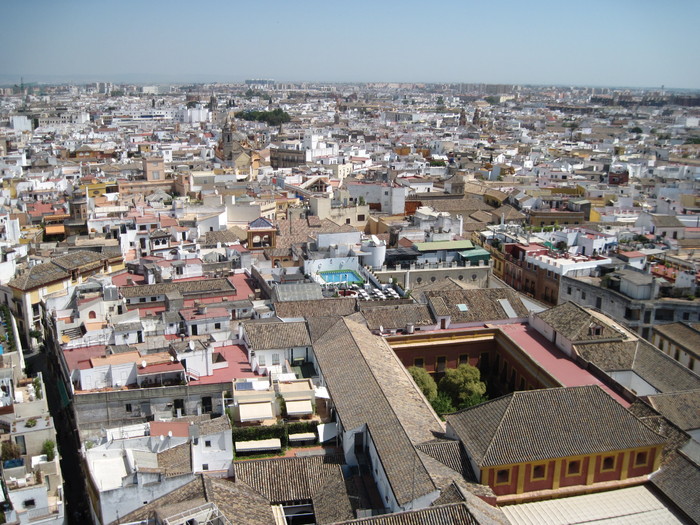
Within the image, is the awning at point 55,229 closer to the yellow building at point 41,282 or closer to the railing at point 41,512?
the yellow building at point 41,282

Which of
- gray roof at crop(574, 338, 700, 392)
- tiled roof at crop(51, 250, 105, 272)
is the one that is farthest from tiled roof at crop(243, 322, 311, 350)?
tiled roof at crop(51, 250, 105, 272)

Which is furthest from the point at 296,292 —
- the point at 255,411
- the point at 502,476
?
the point at 502,476

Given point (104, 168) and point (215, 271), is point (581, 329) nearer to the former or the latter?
point (215, 271)

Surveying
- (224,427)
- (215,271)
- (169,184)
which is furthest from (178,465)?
(169,184)

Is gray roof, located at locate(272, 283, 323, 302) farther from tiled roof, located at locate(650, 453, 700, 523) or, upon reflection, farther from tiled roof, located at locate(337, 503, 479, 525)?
tiled roof, located at locate(650, 453, 700, 523)

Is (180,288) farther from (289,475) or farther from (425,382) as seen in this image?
(289,475)

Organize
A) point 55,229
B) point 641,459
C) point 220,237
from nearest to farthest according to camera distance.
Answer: point 641,459
point 220,237
point 55,229

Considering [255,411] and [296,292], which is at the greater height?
[296,292]

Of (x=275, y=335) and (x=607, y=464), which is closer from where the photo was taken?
(x=607, y=464)
